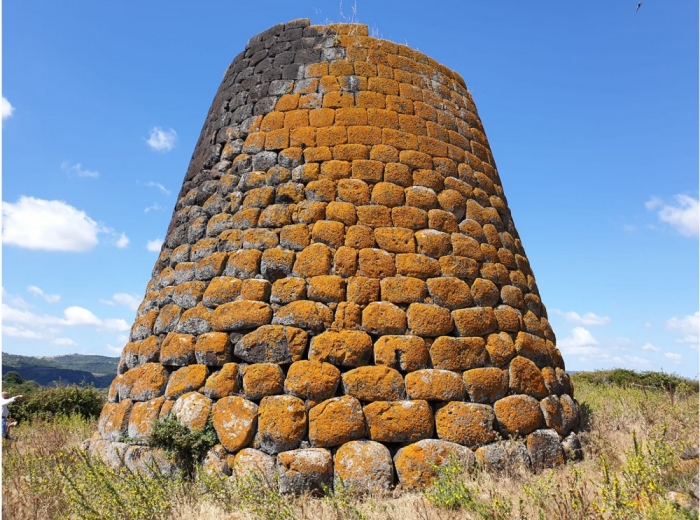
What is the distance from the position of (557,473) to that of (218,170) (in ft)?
12.8

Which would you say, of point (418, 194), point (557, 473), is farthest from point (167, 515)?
point (418, 194)

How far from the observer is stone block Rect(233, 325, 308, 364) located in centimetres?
384

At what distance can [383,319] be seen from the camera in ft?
12.9

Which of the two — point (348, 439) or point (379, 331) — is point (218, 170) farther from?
point (348, 439)

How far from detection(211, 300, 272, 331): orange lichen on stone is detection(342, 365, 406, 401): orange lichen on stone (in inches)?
30.9

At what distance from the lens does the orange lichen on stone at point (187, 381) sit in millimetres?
3967

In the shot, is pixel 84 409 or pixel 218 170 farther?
pixel 84 409

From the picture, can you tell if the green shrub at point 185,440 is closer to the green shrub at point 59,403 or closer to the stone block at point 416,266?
the stone block at point 416,266

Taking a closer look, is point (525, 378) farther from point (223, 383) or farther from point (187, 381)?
point (187, 381)

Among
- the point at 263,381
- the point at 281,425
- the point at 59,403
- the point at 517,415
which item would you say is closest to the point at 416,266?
the point at 517,415

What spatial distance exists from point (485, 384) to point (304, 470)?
58.4 inches

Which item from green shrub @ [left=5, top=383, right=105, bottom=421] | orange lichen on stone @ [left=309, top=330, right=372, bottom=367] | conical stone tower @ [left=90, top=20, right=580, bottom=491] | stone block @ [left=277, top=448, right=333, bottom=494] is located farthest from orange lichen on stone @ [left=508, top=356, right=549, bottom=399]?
green shrub @ [left=5, top=383, right=105, bottom=421]

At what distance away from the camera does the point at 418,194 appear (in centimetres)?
458

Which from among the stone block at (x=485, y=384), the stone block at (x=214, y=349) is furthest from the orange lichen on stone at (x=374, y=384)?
the stone block at (x=214, y=349)
